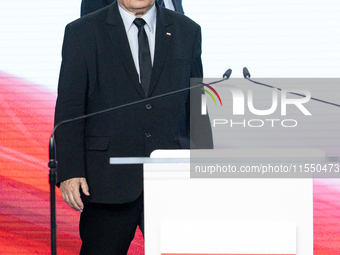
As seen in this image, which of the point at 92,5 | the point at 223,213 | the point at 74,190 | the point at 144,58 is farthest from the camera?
the point at 92,5

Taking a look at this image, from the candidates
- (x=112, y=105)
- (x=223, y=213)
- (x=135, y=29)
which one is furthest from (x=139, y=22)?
(x=223, y=213)

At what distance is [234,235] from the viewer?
1082mm

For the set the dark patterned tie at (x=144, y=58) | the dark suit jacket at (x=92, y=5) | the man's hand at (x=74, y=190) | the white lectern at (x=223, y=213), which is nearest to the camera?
the white lectern at (x=223, y=213)

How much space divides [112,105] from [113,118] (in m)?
0.04

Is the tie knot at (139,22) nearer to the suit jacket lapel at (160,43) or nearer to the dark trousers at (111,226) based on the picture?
the suit jacket lapel at (160,43)

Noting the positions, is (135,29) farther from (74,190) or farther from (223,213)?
(223,213)

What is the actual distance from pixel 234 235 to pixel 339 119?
1881 millimetres

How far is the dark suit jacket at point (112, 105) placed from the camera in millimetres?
1592

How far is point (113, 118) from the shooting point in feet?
5.35

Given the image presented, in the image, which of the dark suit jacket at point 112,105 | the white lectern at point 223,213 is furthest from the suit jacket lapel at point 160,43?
the white lectern at point 223,213

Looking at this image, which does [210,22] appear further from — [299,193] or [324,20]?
[299,193]

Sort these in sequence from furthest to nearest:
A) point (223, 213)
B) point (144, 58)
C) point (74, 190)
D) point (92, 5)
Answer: point (92, 5) → point (144, 58) → point (74, 190) → point (223, 213)

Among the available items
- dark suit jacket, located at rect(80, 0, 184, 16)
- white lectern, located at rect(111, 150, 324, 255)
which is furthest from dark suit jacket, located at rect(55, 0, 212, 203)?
white lectern, located at rect(111, 150, 324, 255)

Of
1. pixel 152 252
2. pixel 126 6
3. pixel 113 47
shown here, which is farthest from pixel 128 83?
pixel 152 252
